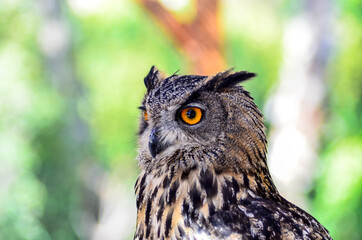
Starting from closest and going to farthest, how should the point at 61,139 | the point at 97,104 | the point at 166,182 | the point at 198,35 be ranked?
the point at 166,182 < the point at 198,35 < the point at 61,139 < the point at 97,104

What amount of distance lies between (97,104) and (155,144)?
11.4m

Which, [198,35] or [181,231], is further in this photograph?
[198,35]

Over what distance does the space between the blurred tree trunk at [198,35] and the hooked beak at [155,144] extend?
3.48m

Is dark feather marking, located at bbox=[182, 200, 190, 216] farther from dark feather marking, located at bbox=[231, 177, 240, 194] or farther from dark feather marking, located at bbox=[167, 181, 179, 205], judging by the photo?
dark feather marking, located at bbox=[231, 177, 240, 194]

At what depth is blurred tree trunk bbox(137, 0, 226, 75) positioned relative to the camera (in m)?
5.29

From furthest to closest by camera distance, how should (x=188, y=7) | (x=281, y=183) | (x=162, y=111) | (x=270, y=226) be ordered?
(x=281, y=183)
(x=188, y=7)
(x=162, y=111)
(x=270, y=226)

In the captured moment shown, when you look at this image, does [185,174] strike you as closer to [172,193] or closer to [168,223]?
[172,193]

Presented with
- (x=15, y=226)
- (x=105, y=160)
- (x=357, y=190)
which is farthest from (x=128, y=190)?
(x=357, y=190)

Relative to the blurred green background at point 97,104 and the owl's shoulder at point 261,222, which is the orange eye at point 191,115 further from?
the blurred green background at point 97,104

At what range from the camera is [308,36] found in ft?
20.5

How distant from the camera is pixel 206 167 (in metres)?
1.71

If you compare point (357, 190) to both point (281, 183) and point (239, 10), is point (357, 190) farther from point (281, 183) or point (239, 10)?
point (239, 10)

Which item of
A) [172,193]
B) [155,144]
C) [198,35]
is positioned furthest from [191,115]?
[198,35]

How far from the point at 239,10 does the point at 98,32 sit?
3.75 meters
